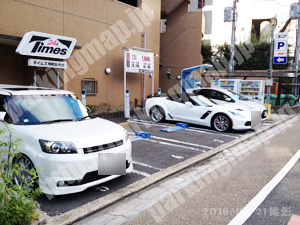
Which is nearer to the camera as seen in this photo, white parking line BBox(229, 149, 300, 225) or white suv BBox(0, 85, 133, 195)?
white parking line BBox(229, 149, 300, 225)

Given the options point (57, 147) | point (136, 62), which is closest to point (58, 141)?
point (57, 147)

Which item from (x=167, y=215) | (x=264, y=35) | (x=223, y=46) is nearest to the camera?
(x=167, y=215)

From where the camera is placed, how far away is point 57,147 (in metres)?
3.59

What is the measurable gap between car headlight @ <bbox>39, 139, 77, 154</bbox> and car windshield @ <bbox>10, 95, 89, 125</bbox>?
75 cm

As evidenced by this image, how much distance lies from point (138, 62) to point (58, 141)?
31.2ft

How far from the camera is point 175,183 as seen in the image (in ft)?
15.0

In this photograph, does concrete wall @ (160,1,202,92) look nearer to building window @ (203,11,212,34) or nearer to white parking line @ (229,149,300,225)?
building window @ (203,11,212,34)

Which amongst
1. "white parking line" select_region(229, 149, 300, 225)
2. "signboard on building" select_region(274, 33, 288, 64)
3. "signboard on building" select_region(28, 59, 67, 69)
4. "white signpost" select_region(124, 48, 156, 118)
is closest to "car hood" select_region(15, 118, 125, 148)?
"white parking line" select_region(229, 149, 300, 225)

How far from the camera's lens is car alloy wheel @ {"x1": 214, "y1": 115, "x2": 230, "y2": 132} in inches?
356

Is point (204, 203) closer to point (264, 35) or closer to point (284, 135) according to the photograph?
point (284, 135)

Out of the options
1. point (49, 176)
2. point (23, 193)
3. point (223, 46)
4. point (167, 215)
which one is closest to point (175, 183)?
point (167, 215)

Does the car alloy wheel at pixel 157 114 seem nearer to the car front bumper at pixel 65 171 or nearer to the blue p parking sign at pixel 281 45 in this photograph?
the car front bumper at pixel 65 171

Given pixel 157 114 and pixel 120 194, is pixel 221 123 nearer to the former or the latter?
pixel 157 114

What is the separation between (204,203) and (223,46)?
104ft
